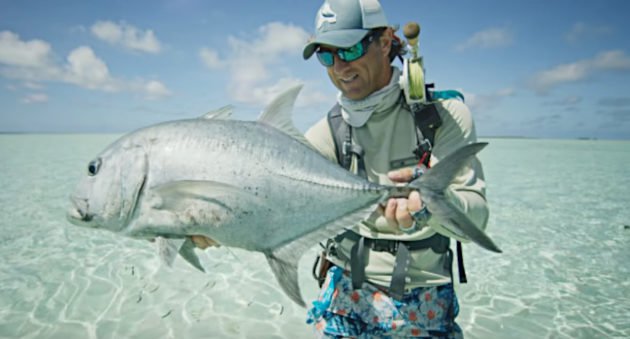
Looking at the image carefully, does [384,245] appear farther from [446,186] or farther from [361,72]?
[361,72]

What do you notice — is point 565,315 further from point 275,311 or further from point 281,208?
point 281,208

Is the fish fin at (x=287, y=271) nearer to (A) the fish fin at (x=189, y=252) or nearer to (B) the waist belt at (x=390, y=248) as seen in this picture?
(A) the fish fin at (x=189, y=252)

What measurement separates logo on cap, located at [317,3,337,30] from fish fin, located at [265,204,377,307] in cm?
Answer: 117

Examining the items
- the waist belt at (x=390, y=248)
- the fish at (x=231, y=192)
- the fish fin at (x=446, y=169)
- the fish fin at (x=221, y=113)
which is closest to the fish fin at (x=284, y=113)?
the fish at (x=231, y=192)

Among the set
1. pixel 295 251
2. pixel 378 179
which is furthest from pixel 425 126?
pixel 295 251

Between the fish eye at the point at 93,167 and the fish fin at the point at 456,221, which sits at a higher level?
the fish eye at the point at 93,167

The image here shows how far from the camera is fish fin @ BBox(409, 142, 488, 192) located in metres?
1.59

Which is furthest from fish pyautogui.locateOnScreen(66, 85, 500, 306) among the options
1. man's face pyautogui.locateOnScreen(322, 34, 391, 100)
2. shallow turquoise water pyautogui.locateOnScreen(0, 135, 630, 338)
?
shallow turquoise water pyautogui.locateOnScreen(0, 135, 630, 338)

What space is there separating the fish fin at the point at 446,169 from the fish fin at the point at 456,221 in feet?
0.20

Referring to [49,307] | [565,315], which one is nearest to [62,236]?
[49,307]

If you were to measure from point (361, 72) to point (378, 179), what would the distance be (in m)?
0.68

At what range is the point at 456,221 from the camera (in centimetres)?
157

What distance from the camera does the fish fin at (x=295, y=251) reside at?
170 cm

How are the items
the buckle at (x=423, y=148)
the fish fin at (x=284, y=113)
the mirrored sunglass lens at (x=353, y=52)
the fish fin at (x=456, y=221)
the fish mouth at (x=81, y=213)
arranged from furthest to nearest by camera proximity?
the mirrored sunglass lens at (x=353, y=52) → the buckle at (x=423, y=148) → the fish fin at (x=284, y=113) → the fish mouth at (x=81, y=213) → the fish fin at (x=456, y=221)
